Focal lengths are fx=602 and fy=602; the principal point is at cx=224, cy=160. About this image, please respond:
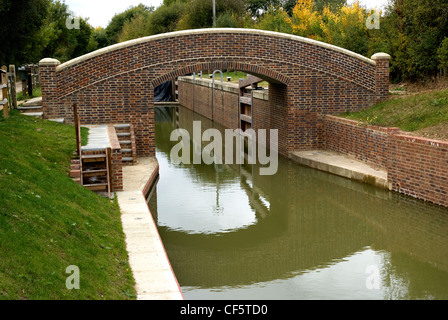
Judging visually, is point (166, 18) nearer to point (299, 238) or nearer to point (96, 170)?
point (96, 170)

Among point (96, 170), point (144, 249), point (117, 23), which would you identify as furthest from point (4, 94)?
point (117, 23)

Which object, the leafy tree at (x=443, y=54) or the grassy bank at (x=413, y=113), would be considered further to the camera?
the leafy tree at (x=443, y=54)

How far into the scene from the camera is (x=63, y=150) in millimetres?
13508

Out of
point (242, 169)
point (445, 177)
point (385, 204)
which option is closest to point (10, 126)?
point (242, 169)

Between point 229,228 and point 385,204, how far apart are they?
12.4 feet

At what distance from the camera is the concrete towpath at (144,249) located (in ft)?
23.5

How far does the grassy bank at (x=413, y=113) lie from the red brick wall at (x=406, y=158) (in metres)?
0.61

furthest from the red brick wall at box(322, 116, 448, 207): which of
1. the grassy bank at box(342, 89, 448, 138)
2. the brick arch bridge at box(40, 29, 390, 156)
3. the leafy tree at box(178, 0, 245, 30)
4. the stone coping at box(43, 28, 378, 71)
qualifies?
the leafy tree at box(178, 0, 245, 30)

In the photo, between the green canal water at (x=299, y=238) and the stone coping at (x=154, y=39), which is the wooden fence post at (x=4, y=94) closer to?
the stone coping at (x=154, y=39)

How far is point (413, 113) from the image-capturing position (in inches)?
635

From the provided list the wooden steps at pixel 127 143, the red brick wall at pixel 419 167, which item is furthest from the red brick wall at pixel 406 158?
the wooden steps at pixel 127 143

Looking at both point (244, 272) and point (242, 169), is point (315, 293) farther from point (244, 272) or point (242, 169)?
point (242, 169)

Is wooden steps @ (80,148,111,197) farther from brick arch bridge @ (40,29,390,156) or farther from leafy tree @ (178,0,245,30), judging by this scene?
leafy tree @ (178,0,245,30)

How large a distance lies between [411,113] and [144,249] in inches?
395
